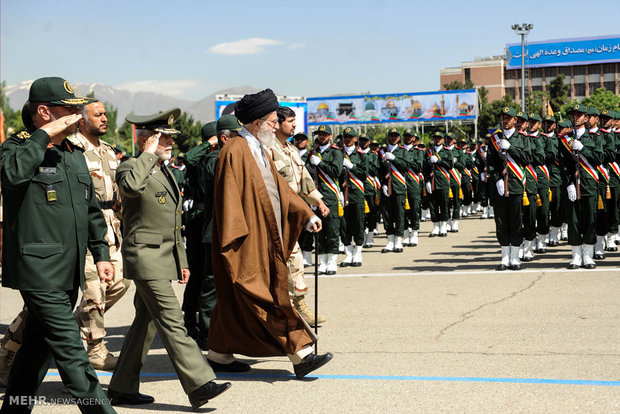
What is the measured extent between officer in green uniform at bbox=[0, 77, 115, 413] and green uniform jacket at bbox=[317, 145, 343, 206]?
796 cm

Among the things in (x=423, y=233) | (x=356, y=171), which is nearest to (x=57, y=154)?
(x=356, y=171)

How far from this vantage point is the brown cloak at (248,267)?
18.5 ft

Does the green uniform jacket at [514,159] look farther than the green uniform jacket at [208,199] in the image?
Yes

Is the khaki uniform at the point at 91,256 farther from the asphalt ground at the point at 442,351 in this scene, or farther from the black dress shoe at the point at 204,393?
the black dress shoe at the point at 204,393

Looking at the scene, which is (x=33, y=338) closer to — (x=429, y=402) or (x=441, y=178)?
(x=429, y=402)

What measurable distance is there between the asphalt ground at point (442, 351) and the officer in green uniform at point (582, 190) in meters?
0.41

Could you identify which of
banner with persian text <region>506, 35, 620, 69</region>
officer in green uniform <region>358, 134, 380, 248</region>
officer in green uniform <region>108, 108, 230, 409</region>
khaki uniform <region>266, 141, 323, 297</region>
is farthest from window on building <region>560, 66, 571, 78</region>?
officer in green uniform <region>108, 108, 230, 409</region>

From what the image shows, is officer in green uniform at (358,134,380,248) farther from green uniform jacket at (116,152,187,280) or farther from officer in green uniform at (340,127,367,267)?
green uniform jacket at (116,152,187,280)

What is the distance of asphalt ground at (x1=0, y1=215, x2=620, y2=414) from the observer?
5332 mm

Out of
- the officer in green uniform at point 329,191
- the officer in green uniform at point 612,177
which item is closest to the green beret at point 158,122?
the officer in green uniform at point 329,191

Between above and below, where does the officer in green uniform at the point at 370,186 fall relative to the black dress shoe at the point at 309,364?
above

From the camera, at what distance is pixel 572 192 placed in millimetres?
11617

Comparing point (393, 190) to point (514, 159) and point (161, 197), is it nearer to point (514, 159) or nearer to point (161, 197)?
point (514, 159)

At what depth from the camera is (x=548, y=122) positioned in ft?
50.2
